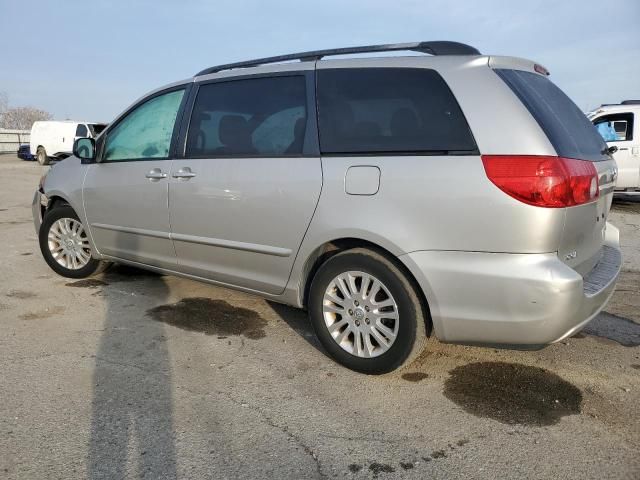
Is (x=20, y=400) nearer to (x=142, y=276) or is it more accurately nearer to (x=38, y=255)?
(x=142, y=276)

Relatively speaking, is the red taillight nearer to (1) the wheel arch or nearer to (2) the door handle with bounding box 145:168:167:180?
(1) the wheel arch

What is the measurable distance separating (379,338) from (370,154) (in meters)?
1.05

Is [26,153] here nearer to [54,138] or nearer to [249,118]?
[54,138]

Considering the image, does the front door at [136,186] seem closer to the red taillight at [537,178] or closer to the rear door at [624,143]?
the red taillight at [537,178]

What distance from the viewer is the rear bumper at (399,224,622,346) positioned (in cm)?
249

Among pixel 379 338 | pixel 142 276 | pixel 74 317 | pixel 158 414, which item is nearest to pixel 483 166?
pixel 379 338

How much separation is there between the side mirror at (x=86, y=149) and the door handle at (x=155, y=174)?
0.93m

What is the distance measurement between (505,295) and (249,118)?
2065 millimetres

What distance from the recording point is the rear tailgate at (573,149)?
2592 mm

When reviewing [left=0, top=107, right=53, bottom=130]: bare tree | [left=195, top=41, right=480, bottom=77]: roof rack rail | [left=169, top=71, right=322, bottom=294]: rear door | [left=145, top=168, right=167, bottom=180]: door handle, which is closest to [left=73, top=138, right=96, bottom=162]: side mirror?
[left=145, top=168, right=167, bottom=180]: door handle

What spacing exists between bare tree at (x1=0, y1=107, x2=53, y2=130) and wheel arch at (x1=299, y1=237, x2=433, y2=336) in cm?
7584

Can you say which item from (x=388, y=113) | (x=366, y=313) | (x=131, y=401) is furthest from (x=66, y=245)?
(x=388, y=113)

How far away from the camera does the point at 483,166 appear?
101 inches

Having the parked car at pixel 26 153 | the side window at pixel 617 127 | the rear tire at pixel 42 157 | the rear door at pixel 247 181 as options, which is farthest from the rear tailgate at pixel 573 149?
the parked car at pixel 26 153
